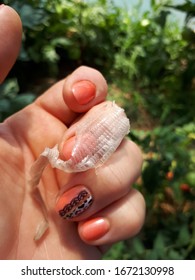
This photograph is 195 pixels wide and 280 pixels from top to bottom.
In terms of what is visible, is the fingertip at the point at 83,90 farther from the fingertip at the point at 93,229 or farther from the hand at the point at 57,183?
the fingertip at the point at 93,229

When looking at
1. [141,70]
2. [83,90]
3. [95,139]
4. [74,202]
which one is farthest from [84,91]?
[141,70]

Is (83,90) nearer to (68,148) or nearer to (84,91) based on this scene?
(84,91)

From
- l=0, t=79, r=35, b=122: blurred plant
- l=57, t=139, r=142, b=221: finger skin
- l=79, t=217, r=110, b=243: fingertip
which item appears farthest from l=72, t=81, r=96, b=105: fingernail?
l=0, t=79, r=35, b=122: blurred plant

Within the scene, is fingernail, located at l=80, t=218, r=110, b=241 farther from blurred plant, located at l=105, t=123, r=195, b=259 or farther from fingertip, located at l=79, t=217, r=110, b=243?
blurred plant, located at l=105, t=123, r=195, b=259

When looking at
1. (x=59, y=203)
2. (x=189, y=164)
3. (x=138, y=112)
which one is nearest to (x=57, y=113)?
(x=59, y=203)

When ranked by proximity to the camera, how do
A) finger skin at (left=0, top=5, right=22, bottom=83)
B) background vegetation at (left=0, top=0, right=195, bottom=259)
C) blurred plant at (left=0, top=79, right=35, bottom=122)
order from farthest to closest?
background vegetation at (left=0, top=0, right=195, bottom=259) → blurred plant at (left=0, top=79, right=35, bottom=122) → finger skin at (left=0, top=5, right=22, bottom=83)

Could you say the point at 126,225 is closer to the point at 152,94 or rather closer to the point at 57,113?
the point at 57,113
